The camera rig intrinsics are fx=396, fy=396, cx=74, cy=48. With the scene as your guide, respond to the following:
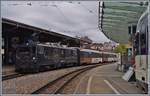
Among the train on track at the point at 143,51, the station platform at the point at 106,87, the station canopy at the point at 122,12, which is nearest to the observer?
the train on track at the point at 143,51

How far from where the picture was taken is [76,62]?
5156cm

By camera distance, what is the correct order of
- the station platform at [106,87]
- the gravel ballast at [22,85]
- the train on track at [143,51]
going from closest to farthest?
the train on track at [143,51] → the station platform at [106,87] → the gravel ballast at [22,85]

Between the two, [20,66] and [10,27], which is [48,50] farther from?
[10,27]

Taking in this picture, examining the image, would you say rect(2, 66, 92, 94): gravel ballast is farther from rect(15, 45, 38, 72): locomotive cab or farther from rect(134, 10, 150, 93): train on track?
rect(15, 45, 38, 72): locomotive cab

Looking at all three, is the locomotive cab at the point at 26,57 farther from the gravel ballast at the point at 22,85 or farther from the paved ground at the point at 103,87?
the paved ground at the point at 103,87

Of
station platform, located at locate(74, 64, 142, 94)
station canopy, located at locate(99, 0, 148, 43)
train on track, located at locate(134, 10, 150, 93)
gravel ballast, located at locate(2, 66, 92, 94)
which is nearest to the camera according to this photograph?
train on track, located at locate(134, 10, 150, 93)

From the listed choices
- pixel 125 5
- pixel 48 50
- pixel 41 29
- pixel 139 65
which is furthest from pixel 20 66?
pixel 139 65

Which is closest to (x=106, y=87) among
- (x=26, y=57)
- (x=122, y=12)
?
(x=122, y=12)

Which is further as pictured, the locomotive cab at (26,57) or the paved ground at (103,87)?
the locomotive cab at (26,57)

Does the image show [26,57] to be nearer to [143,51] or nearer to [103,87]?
[103,87]

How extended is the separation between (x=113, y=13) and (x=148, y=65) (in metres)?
17.3

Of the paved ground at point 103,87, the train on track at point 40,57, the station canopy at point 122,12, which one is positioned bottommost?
the paved ground at point 103,87

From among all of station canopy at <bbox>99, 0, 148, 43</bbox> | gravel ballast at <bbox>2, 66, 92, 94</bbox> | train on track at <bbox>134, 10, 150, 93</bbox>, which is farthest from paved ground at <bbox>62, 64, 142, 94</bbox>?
station canopy at <bbox>99, 0, 148, 43</bbox>

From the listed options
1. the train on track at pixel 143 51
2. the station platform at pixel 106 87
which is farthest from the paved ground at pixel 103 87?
the train on track at pixel 143 51
